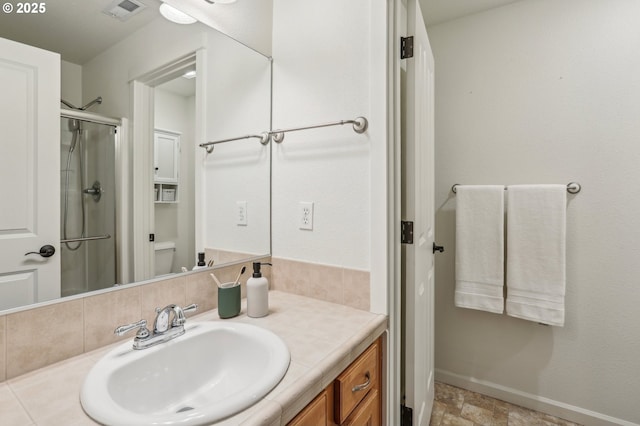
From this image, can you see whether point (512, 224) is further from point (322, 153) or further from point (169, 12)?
point (169, 12)

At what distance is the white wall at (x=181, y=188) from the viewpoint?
3.46ft

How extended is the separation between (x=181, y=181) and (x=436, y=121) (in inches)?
66.1

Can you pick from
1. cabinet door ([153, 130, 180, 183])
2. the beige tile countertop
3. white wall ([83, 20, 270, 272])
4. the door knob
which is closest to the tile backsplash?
the beige tile countertop

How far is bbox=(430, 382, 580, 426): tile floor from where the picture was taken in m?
1.66

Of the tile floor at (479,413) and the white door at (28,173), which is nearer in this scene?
the white door at (28,173)

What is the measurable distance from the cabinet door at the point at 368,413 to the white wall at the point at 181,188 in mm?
743

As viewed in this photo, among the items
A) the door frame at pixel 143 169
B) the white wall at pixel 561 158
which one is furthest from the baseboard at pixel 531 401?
the door frame at pixel 143 169

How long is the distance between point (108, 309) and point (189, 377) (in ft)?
0.97

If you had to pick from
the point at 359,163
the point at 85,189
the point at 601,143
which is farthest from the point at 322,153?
the point at 601,143

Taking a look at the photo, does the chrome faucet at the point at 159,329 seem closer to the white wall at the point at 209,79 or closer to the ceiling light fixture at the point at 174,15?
the white wall at the point at 209,79

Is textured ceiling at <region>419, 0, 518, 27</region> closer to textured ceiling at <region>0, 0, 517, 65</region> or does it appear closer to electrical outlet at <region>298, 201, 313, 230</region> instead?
textured ceiling at <region>0, 0, 517, 65</region>

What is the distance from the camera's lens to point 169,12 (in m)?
1.04

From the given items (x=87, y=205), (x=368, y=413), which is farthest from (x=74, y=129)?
(x=368, y=413)

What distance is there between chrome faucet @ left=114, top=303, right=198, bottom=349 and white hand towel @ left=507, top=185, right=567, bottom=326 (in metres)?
1.75
